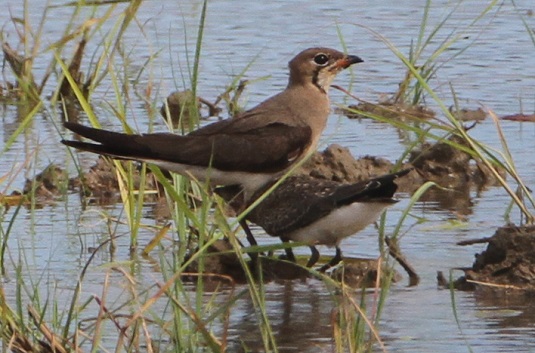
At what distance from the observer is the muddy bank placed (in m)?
6.14

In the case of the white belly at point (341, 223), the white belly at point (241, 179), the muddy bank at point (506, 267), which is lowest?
the muddy bank at point (506, 267)

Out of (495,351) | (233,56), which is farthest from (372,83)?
(495,351)

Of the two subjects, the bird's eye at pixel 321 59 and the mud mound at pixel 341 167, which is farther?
the bird's eye at pixel 321 59

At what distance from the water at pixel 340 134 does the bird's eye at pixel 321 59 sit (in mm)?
732

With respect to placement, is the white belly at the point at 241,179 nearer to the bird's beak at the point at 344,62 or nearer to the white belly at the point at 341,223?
the white belly at the point at 341,223

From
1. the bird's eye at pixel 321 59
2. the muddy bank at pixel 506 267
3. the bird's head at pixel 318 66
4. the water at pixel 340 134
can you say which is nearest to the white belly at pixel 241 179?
the water at pixel 340 134

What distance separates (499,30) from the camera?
1180 centimetres

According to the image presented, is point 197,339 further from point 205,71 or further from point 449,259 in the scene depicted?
point 205,71

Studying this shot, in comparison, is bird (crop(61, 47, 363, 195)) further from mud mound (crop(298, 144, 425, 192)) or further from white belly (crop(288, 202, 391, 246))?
white belly (crop(288, 202, 391, 246))

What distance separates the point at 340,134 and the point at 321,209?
2672 mm

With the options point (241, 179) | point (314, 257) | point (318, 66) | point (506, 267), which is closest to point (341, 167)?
point (318, 66)

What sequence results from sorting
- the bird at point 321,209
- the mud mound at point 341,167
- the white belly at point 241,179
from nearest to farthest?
the bird at point 321,209 → the white belly at point 241,179 → the mud mound at point 341,167

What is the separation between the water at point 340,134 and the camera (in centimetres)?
579

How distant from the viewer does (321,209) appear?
6617mm
